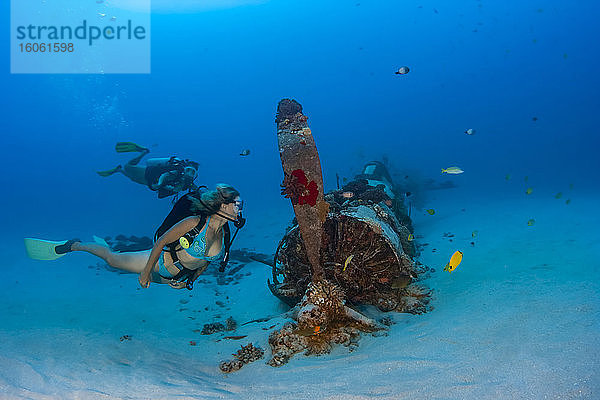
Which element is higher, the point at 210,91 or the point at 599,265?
the point at 210,91

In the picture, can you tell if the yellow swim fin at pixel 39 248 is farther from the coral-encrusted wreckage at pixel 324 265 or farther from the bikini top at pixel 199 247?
the coral-encrusted wreckage at pixel 324 265

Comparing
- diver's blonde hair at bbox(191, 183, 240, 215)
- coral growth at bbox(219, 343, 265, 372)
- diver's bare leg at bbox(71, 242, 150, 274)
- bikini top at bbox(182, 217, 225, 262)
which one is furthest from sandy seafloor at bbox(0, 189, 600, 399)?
diver's blonde hair at bbox(191, 183, 240, 215)

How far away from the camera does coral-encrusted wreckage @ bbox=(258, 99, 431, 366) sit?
4965mm

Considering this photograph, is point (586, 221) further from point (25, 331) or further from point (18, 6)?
point (18, 6)

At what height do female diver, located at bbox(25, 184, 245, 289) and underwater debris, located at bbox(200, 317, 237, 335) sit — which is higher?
female diver, located at bbox(25, 184, 245, 289)

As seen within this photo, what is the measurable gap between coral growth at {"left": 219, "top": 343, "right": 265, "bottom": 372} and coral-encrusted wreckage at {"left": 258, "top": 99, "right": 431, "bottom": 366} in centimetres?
25

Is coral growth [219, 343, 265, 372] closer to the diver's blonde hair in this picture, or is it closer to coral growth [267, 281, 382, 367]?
coral growth [267, 281, 382, 367]

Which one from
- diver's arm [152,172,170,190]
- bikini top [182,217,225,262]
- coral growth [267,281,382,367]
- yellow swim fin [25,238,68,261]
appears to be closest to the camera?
coral growth [267,281,382,367]

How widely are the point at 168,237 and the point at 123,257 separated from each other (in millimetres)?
1754

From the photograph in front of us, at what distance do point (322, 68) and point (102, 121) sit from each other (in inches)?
2888

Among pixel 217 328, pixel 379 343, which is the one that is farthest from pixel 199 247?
pixel 379 343

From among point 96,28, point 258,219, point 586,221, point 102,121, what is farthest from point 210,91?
point 586,221

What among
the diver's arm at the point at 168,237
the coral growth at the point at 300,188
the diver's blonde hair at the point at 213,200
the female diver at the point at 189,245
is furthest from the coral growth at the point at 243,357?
the coral growth at the point at 300,188

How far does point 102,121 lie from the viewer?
93.2 metres
